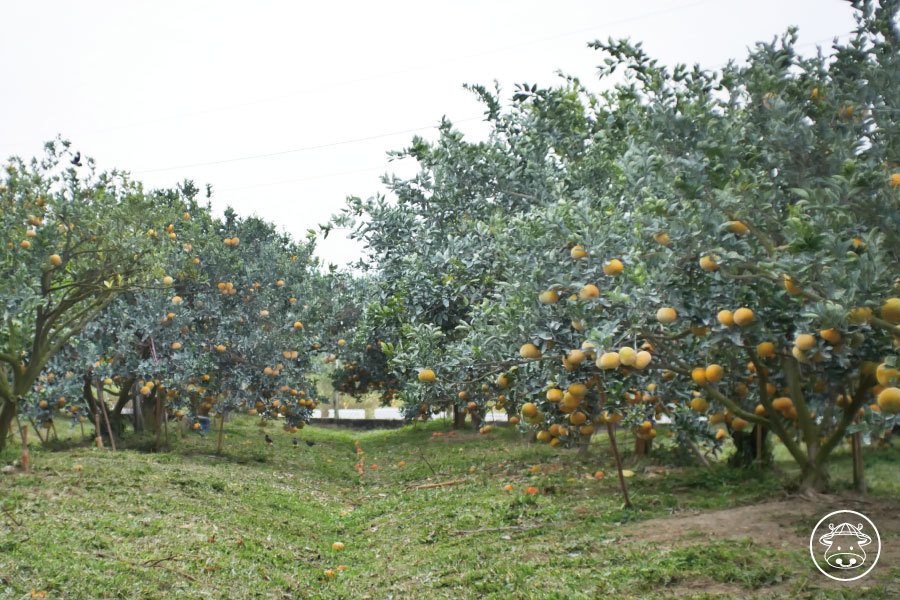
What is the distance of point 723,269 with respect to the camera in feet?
14.8

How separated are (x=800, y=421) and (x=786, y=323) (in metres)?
1.55

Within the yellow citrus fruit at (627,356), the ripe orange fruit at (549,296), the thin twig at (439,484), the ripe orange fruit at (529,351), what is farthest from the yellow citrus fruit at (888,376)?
the thin twig at (439,484)

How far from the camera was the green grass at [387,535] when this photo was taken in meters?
4.81

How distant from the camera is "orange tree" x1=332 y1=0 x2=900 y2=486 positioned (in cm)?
390

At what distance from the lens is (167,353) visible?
1307cm

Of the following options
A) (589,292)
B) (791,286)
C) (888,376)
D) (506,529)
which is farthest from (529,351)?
(506,529)

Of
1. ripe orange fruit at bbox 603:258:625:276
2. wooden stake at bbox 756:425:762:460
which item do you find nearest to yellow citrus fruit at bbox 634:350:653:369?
ripe orange fruit at bbox 603:258:625:276

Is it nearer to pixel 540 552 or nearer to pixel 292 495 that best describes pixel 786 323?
pixel 540 552

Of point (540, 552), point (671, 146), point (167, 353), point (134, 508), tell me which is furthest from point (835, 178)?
point (167, 353)

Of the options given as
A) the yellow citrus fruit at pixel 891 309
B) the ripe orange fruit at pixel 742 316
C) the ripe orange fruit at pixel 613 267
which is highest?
the ripe orange fruit at pixel 613 267

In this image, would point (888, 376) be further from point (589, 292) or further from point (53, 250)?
point (53, 250)

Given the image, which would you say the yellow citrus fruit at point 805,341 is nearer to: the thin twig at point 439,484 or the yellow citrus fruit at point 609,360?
the yellow citrus fruit at point 609,360
